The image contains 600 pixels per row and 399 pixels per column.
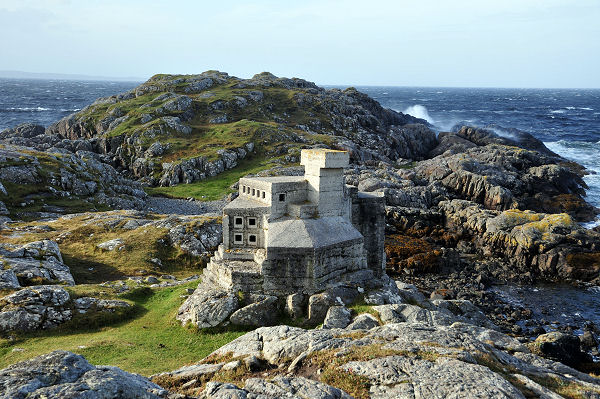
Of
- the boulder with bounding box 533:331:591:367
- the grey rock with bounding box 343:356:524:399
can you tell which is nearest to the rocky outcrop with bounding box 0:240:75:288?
the grey rock with bounding box 343:356:524:399

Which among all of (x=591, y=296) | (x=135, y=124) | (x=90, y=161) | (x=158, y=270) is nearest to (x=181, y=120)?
(x=135, y=124)

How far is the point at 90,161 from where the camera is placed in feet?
239

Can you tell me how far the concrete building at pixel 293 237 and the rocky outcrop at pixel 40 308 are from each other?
8.38 m

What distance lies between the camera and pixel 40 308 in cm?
2659

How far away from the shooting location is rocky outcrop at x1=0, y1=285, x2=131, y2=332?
25.5 metres

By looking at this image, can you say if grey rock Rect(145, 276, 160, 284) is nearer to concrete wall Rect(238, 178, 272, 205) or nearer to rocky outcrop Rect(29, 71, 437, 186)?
concrete wall Rect(238, 178, 272, 205)

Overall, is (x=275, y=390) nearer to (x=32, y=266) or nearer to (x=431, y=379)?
(x=431, y=379)

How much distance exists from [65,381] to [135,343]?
14223 millimetres

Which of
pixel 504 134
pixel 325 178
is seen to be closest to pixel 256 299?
pixel 325 178

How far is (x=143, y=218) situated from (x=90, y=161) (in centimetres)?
2761

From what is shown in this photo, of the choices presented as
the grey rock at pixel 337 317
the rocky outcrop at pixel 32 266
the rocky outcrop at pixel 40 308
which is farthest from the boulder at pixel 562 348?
the rocky outcrop at pixel 32 266

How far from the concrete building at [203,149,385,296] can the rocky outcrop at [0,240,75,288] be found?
1192cm

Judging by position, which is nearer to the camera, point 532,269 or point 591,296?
point 591,296

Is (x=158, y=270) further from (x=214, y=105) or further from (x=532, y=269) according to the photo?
(x=214, y=105)
